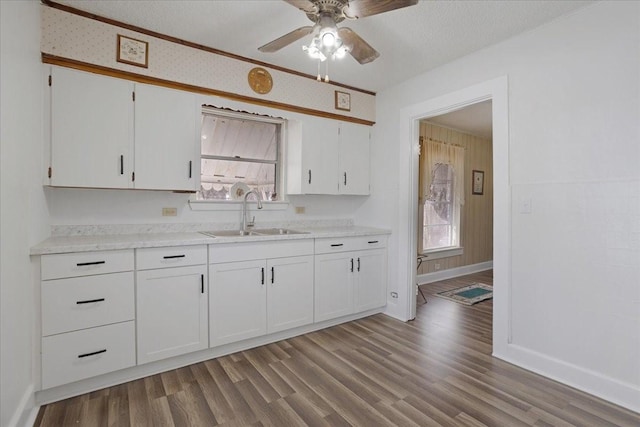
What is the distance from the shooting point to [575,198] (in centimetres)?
217

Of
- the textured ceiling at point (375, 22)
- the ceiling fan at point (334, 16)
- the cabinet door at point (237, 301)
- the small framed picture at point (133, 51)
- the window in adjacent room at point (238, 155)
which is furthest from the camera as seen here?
the window in adjacent room at point (238, 155)

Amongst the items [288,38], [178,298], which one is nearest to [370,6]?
[288,38]

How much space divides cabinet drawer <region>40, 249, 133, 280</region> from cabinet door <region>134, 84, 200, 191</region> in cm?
60

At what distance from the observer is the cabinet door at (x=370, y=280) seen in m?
3.32

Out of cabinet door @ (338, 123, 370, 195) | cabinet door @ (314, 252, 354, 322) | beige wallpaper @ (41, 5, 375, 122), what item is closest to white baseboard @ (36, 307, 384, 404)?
cabinet door @ (314, 252, 354, 322)

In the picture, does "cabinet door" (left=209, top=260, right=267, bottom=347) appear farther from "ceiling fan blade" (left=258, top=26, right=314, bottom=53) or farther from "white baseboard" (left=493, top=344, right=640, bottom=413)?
"white baseboard" (left=493, top=344, right=640, bottom=413)

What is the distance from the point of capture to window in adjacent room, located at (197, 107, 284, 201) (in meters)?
3.07

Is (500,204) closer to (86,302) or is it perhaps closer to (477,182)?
(86,302)

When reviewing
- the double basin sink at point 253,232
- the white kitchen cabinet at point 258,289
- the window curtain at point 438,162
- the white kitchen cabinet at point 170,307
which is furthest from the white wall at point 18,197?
the window curtain at point 438,162

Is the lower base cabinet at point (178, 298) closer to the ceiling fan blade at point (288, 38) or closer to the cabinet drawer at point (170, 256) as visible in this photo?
the cabinet drawer at point (170, 256)

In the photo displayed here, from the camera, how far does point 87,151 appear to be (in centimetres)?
224

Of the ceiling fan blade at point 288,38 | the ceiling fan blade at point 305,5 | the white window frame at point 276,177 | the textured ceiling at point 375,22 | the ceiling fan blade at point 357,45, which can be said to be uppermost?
the textured ceiling at point 375,22

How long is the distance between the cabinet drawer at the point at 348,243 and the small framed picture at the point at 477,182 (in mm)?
3068

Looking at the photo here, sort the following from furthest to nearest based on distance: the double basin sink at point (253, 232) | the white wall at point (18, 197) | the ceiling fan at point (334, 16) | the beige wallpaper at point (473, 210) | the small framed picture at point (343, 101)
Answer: the beige wallpaper at point (473, 210)
the small framed picture at point (343, 101)
the double basin sink at point (253, 232)
the ceiling fan at point (334, 16)
the white wall at point (18, 197)
